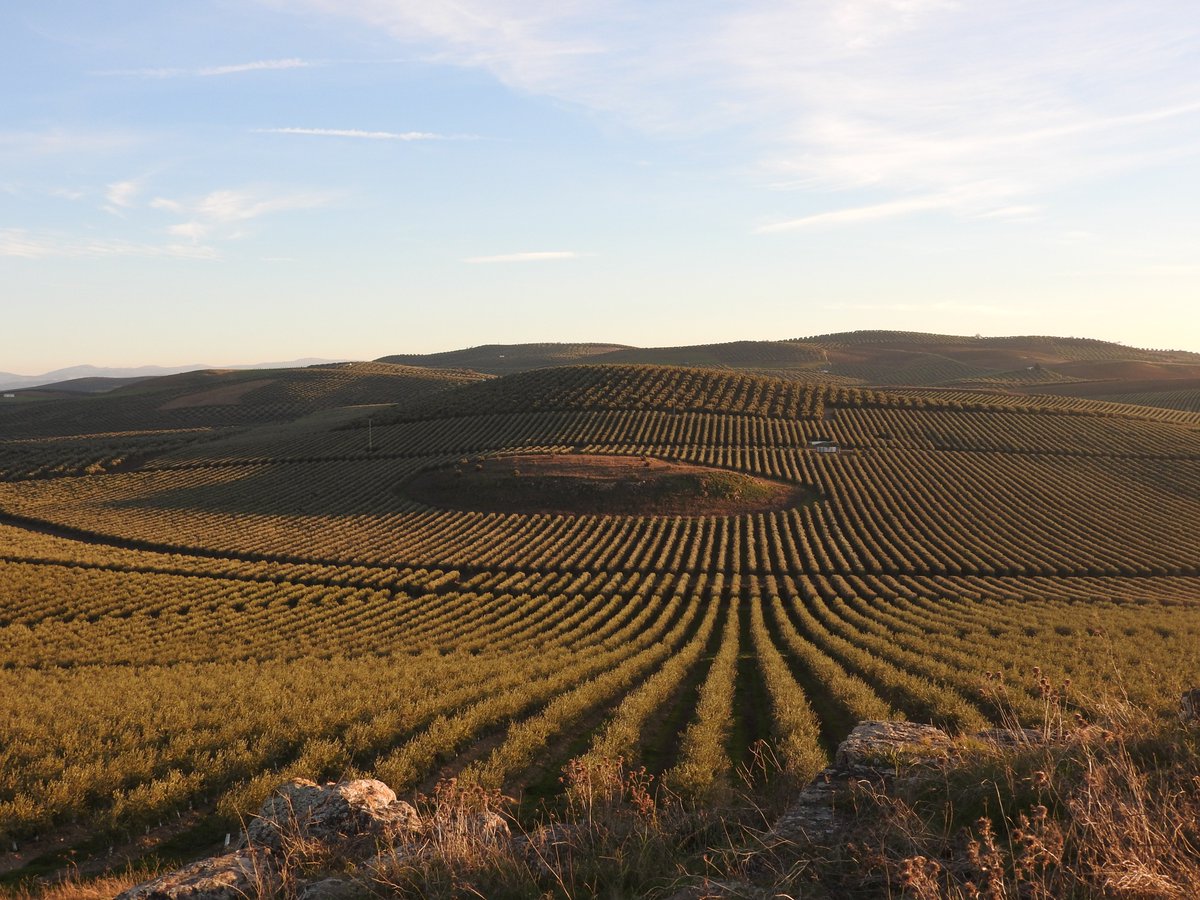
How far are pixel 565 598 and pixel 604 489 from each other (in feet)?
91.4

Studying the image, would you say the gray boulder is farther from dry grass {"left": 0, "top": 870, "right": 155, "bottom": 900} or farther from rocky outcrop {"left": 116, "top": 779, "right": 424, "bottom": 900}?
dry grass {"left": 0, "top": 870, "right": 155, "bottom": 900}

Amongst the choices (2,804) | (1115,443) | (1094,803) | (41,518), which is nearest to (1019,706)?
(1094,803)

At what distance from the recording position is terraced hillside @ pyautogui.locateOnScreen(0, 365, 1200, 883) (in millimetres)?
12258

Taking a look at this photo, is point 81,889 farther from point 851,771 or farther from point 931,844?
point 931,844

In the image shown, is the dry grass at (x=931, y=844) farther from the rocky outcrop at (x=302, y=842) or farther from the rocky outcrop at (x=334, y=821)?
the rocky outcrop at (x=334, y=821)

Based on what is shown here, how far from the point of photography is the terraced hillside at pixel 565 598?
12258mm

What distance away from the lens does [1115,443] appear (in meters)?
77.9

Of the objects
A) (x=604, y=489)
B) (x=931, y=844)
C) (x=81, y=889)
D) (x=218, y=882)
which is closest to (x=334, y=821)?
(x=218, y=882)

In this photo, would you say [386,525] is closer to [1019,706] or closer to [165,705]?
[165,705]

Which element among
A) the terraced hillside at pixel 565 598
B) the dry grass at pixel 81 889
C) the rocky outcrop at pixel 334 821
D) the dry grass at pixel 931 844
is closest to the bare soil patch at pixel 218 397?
the terraced hillside at pixel 565 598

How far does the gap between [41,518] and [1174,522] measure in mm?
89550

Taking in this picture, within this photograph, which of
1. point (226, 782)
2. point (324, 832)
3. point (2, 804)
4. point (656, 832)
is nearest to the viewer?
point (656, 832)

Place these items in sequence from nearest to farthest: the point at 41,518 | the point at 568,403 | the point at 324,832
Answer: the point at 324,832
the point at 41,518
the point at 568,403

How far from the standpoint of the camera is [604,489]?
207 ft
